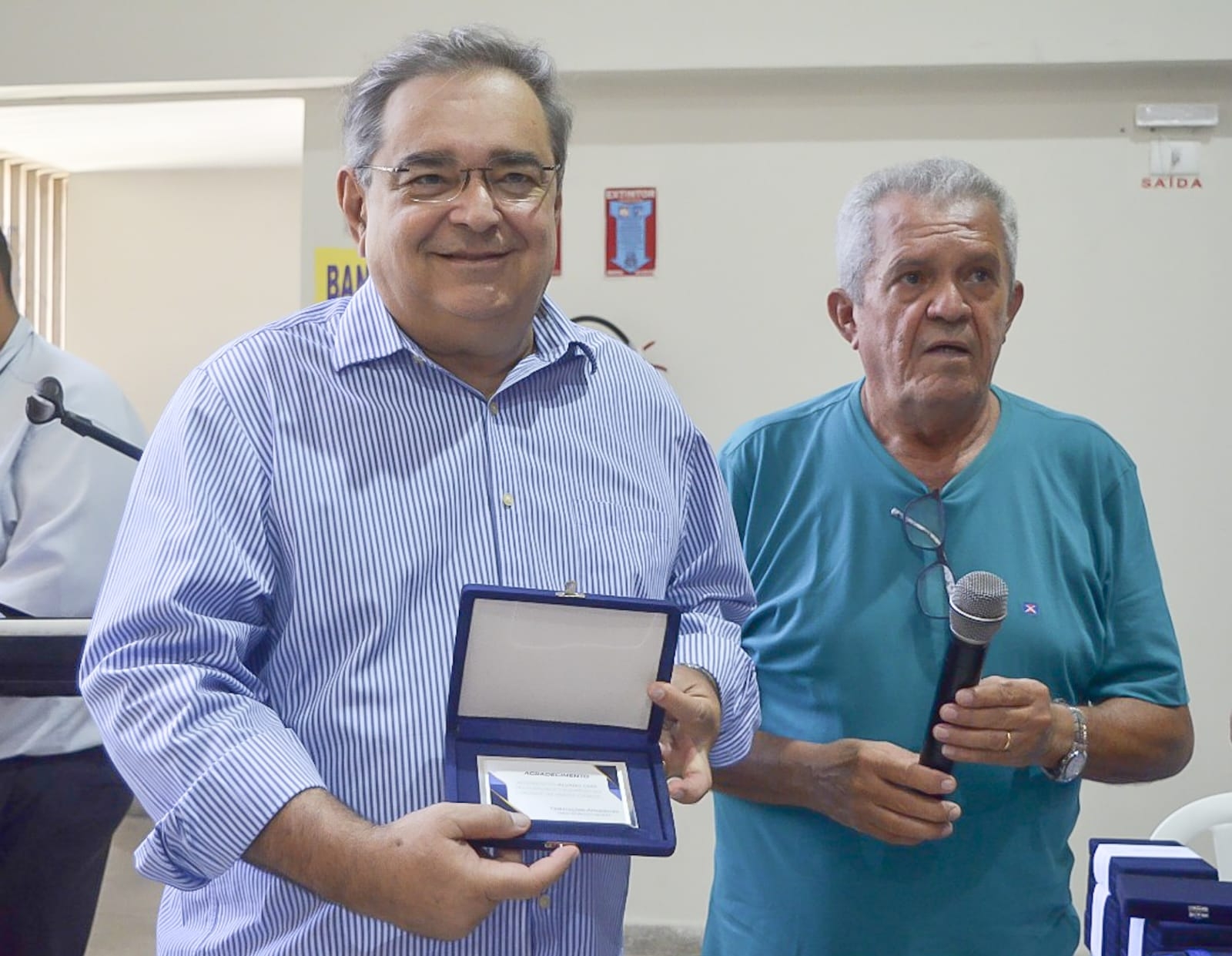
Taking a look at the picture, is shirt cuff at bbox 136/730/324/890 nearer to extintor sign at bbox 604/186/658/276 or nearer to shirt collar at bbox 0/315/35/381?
shirt collar at bbox 0/315/35/381

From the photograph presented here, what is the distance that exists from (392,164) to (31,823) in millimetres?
1531

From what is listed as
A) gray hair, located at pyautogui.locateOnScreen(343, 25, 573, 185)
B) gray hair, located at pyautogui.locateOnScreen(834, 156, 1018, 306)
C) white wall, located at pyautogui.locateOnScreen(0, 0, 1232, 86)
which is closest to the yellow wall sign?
white wall, located at pyautogui.locateOnScreen(0, 0, 1232, 86)

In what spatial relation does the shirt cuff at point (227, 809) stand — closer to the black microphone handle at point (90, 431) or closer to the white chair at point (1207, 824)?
the black microphone handle at point (90, 431)

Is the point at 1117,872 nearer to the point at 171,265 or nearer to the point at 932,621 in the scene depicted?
the point at 932,621

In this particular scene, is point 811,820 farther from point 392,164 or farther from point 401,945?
point 392,164

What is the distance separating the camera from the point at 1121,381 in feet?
11.9

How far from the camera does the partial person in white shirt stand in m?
2.21

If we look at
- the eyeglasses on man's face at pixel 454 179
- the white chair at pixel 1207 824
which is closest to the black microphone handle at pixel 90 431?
the eyeglasses on man's face at pixel 454 179

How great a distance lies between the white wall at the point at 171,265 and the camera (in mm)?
6145

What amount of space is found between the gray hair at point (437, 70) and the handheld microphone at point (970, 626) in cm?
62

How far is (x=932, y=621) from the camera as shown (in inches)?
64.3

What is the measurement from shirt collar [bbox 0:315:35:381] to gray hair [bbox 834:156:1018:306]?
4.99 feet

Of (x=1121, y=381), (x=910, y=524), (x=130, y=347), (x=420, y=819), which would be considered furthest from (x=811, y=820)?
(x=130, y=347)

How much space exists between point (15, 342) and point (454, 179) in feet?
4.76
